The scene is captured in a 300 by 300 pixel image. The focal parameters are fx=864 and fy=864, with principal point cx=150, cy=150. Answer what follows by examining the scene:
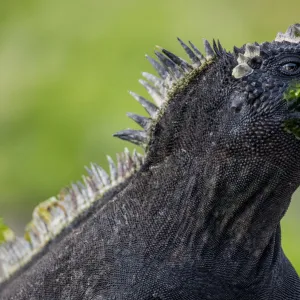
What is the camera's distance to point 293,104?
420 cm

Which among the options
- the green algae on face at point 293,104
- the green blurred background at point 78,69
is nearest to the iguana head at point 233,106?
the green algae on face at point 293,104

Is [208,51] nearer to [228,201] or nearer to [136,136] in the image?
[136,136]

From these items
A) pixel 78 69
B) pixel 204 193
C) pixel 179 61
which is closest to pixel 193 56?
pixel 179 61

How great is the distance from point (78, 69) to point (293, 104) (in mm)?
10166

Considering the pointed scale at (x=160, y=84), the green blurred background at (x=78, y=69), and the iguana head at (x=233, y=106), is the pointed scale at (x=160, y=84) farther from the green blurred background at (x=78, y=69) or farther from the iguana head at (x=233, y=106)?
the green blurred background at (x=78, y=69)

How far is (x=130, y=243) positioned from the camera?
4.46m

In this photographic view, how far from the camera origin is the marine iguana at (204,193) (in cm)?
427

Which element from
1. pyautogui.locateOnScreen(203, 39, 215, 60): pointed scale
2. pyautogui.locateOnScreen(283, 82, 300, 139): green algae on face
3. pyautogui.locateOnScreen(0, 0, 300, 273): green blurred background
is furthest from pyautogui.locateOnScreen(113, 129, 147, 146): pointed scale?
pyautogui.locateOnScreen(0, 0, 300, 273): green blurred background

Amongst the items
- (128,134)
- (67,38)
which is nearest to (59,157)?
(67,38)

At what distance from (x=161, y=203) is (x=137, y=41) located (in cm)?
1008

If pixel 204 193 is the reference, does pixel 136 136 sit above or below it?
above

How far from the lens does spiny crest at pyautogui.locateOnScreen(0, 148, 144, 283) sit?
189 inches

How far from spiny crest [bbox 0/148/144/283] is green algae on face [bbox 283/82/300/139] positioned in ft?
2.83

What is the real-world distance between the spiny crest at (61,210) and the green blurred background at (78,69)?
5400 millimetres
